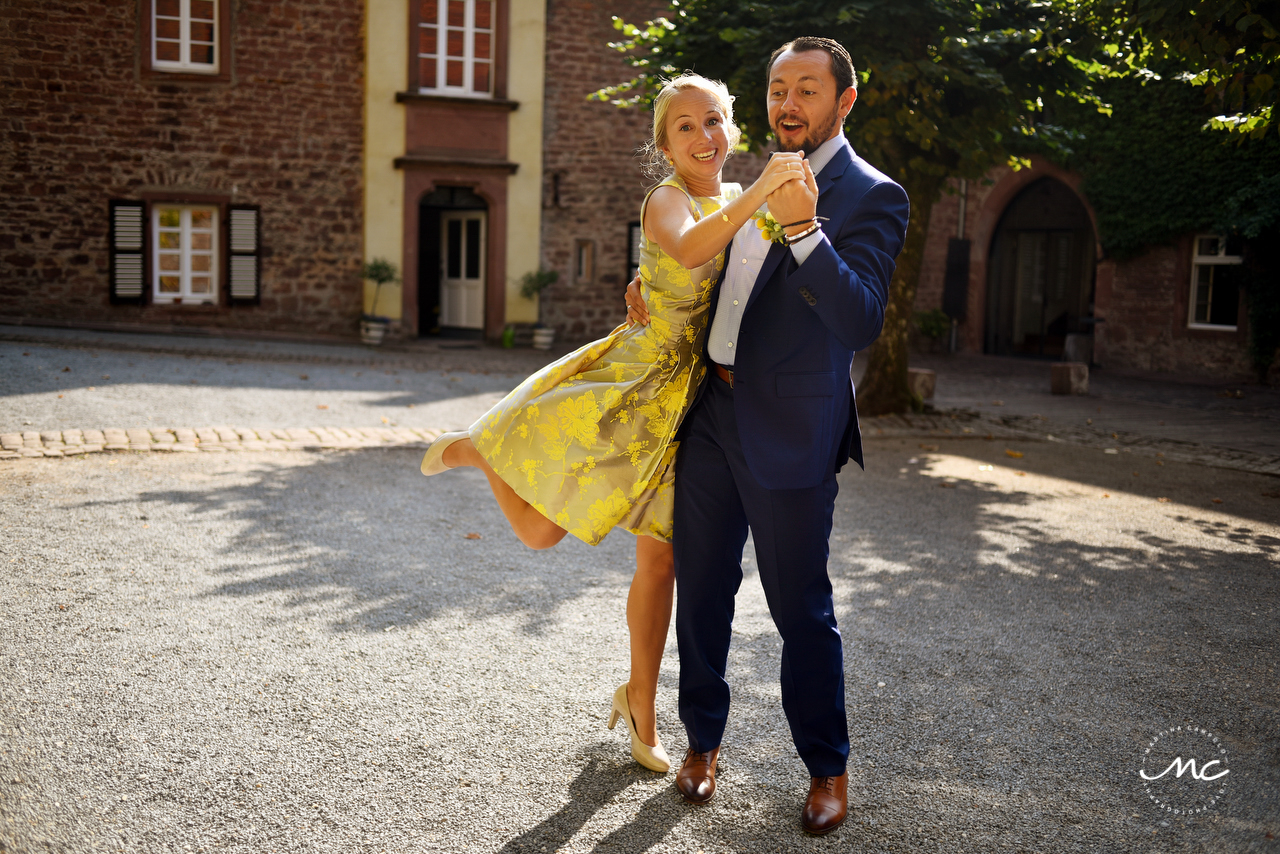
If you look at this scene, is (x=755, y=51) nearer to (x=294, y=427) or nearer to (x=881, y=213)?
(x=294, y=427)

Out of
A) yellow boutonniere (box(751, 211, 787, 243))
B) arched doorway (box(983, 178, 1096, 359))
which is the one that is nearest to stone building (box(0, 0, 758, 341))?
arched doorway (box(983, 178, 1096, 359))

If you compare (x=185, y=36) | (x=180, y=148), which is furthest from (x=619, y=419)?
(x=185, y=36)

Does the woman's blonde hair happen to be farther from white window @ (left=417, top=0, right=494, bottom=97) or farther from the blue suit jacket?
white window @ (left=417, top=0, right=494, bottom=97)

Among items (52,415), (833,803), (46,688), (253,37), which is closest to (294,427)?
(52,415)

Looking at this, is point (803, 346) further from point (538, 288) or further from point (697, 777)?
point (538, 288)

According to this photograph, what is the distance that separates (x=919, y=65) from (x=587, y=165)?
37.4 feet

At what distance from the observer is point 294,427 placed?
9117 millimetres

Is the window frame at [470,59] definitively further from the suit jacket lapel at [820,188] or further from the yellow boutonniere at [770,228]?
the yellow boutonniere at [770,228]

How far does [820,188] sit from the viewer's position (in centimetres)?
270

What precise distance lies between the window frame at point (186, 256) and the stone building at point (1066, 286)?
42.1ft

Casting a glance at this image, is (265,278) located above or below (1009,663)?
above

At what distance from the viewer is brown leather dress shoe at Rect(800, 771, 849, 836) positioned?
271 cm

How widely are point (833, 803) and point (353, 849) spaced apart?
3.99 ft

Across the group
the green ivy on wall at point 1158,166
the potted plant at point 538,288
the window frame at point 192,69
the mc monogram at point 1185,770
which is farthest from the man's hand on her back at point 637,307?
the window frame at point 192,69
